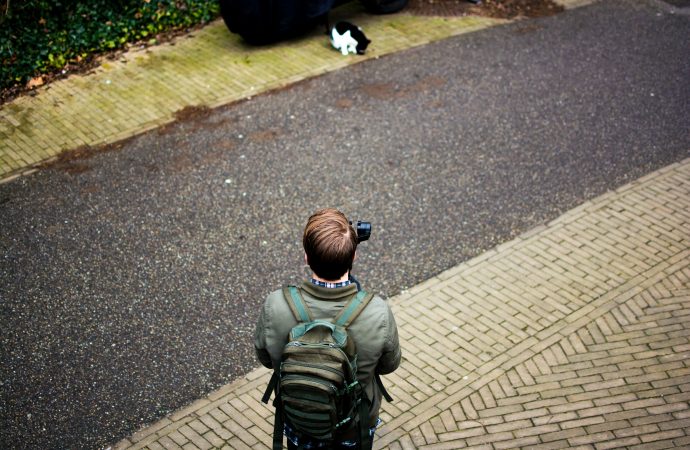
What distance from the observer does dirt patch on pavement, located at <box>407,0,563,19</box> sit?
1119 cm

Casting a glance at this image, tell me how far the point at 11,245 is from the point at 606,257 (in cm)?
571

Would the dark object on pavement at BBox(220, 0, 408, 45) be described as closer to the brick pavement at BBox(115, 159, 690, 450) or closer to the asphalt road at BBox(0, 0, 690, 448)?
the asphalt road at BBox(0, 0, 690, 448)

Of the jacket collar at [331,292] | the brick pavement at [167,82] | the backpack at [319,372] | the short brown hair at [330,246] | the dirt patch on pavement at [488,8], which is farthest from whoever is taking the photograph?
the dirt patch on pavement at [488,8]

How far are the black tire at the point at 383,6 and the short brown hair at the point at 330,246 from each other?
8.47 metres

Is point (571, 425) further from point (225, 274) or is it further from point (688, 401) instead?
point (225, 274)

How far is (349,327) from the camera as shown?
320 cm

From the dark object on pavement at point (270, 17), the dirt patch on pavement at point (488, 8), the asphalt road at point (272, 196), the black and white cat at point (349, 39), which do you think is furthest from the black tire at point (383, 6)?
the asphalt road at point (272, 196)

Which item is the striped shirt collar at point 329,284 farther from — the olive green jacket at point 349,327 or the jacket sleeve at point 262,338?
the jacket sleeve at point 262,338

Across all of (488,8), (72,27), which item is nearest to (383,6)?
(488,8)

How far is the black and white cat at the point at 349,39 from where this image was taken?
9.77 meters

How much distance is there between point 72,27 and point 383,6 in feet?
15.7

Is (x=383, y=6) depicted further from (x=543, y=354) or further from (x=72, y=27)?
(x=543, y=354)

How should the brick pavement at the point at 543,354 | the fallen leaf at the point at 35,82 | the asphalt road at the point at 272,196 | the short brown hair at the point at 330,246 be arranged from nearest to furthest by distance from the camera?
1. the short brown hair at the point at 330,246
2. the brick pavement at the point at 543,354
3. the asphalt road at the point at 272,196
4. the fallen leaf at the point at 35,82

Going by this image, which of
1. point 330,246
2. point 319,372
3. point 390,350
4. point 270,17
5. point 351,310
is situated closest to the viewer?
point 319,372
